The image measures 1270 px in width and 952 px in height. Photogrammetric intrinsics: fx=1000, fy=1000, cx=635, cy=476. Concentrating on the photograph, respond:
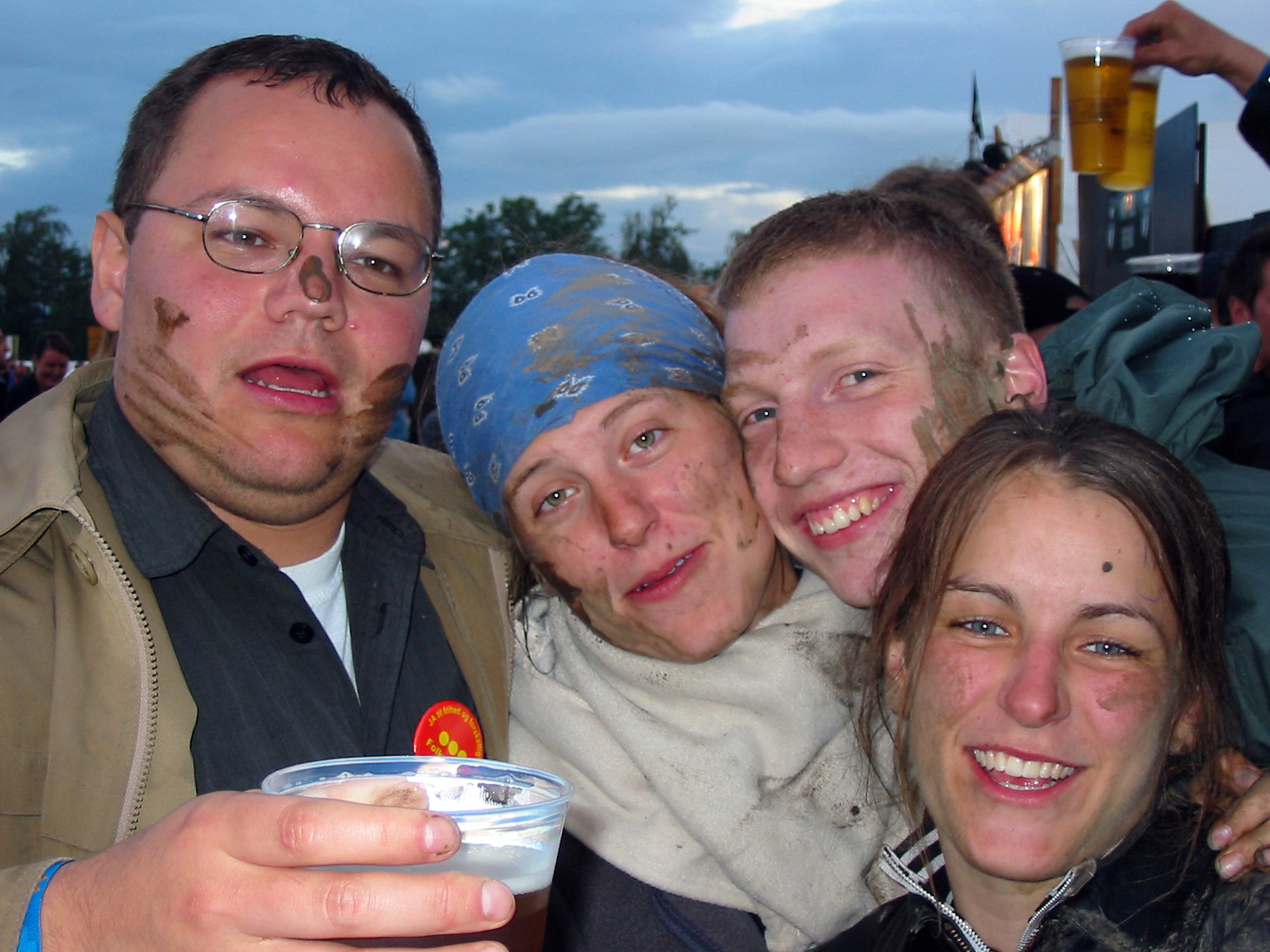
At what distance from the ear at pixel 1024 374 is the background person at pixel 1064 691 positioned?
361 mm

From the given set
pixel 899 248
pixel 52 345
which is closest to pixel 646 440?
pixel 899 248

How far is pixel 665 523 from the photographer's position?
7.64 ft

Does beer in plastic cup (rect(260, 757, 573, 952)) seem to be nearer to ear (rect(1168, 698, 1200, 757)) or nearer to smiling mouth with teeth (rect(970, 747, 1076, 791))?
smiling mouth with teeth (rect(970, 747, 1076, 791))

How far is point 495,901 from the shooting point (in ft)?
3.26

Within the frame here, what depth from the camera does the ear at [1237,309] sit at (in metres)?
5.43

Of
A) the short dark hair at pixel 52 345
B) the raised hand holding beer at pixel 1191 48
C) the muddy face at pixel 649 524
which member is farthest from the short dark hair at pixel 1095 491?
the short dark hair at pixel 52 345

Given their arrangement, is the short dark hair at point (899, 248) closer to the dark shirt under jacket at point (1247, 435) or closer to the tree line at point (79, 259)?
the dark shirt under jacket at point (1247, 435)

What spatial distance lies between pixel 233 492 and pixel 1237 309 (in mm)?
5428

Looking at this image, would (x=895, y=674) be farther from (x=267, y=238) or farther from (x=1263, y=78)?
(x=1263, y=78)

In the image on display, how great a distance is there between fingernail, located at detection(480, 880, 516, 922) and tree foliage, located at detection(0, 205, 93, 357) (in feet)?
214

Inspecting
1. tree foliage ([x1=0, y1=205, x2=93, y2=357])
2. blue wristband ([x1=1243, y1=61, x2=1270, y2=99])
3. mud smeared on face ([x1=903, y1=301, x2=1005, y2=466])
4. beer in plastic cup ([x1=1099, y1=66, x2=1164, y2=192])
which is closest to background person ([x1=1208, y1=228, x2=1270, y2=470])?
beer in plastic cup ([x1=1099, y1=66, x2=1164, y2=192])

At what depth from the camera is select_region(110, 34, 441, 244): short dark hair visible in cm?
222

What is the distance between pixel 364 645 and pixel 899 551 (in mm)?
1208

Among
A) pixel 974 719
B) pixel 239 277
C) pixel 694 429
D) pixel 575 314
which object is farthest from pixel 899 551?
pixel 239 277
